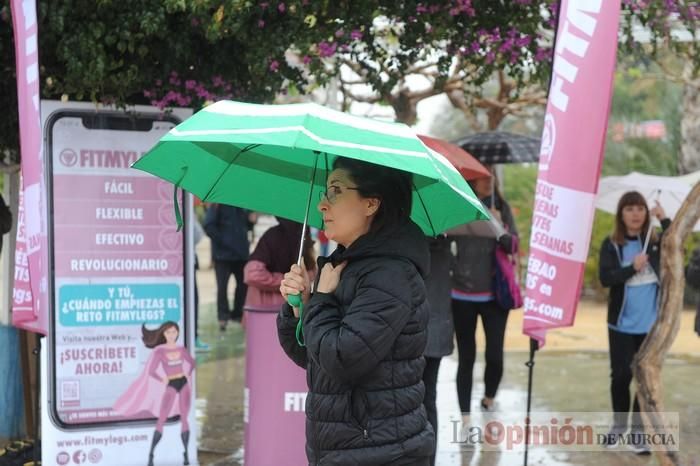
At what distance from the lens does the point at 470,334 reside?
726 cm

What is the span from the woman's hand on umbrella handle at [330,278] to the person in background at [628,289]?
12.5ft

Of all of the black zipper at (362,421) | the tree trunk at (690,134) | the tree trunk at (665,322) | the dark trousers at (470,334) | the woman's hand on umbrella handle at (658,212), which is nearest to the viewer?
the black zipper at (362,421)

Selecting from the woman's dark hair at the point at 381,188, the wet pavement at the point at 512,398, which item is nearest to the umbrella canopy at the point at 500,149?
the wet pavement at the point at 512,398

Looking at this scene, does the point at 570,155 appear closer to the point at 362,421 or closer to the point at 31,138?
the point at 362,421

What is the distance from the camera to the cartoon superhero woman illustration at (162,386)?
224 inches

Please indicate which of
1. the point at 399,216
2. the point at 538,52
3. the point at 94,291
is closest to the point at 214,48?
the point at 94,291

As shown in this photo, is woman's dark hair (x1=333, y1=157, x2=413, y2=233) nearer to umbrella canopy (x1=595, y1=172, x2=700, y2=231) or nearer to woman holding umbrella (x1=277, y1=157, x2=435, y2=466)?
woman holding umbrella (x1=277, y1=157, x2=435, y2=466)

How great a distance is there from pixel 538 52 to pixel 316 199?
2.70m

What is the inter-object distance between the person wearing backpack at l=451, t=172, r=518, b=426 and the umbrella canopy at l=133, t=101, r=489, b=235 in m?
3.21

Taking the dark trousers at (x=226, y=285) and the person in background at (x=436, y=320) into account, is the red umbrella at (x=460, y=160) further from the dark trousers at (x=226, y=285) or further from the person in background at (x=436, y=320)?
the dark trousers at (x=226, y=285)

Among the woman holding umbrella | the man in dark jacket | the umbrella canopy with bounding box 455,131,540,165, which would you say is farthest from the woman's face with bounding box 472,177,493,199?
the man in dark jacket

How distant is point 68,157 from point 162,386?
140cm

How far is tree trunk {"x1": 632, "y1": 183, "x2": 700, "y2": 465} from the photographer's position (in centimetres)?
548

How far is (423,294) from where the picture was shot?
3.28 metres
